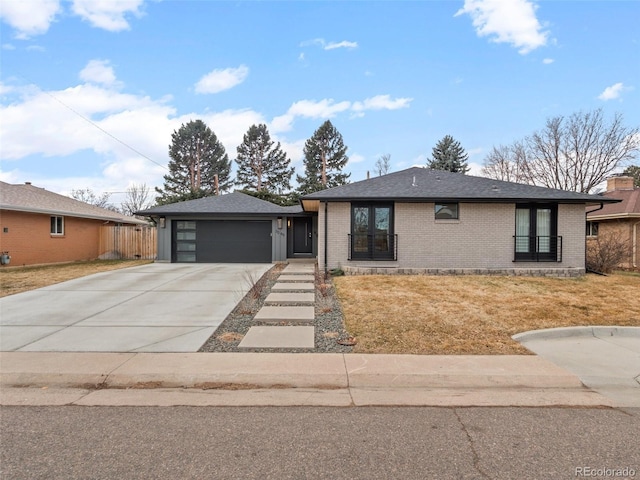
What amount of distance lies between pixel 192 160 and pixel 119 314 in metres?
34.2

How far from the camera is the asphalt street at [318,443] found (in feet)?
8.11

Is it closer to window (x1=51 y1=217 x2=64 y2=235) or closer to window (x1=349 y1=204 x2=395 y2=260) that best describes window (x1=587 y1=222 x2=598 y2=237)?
window (x1=349 y1=204 x2=395 y2=260)

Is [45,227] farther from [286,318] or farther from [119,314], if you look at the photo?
[286,318]

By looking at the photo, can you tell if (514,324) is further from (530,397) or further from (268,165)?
(268,165)

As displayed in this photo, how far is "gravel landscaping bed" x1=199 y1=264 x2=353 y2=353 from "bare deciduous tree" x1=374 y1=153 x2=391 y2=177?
34426 millimetres

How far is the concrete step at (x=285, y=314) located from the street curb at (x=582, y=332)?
3.52 metres

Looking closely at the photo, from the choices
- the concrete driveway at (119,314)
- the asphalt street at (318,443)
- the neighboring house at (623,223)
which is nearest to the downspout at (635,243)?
the neighboring house at (623,223)

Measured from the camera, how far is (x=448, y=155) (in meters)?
33.7

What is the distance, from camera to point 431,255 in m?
12.3

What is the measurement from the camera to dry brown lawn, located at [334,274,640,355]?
212 inches

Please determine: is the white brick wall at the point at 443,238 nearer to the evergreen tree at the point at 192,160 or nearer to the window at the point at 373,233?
the window at the point at 373,233

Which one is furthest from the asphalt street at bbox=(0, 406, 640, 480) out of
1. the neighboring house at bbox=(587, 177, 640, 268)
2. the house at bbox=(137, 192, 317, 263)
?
the neighboring house at bbox=(587, 177, 640, 268)

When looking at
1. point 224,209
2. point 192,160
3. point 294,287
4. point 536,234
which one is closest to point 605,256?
point 536,234

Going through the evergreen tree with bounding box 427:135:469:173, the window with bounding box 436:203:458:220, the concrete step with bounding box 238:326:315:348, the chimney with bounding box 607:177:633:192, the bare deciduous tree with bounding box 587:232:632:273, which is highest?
the evergreen tree with bounding box 427:135:469:173
